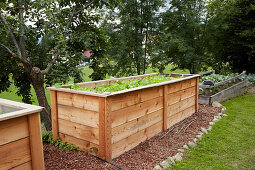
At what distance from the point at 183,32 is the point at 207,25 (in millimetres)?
1352

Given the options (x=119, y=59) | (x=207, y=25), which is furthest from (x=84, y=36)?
(x=207, y=25)

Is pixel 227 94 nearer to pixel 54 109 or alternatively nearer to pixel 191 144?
pixel 191 144

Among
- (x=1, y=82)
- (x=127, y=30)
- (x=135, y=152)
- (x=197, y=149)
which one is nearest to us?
(x=135, y=152)

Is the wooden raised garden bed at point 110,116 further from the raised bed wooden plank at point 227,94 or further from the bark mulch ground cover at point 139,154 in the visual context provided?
the raised bed wooden plank at point 227,94

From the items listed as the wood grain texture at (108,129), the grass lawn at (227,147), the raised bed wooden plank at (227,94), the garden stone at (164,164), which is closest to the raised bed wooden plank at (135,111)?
the wood grain texture at (108,129)

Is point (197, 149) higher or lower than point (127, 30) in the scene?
lower

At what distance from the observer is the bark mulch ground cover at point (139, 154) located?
3.04 meters

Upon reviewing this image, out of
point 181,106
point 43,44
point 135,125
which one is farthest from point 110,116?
point 43,44

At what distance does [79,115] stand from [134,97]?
955 millimetres

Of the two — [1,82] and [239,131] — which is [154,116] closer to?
[239,131]

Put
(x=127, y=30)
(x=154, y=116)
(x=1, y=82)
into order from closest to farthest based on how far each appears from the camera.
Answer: (x=154, y=116) → (x=1, y=82) → (x=127, y=30)

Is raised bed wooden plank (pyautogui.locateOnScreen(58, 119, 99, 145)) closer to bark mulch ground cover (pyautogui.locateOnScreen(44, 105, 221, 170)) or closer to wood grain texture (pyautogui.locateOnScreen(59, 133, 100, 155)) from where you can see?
wood grain texture (pyautogui.locateOnScreen(59, 133, 100, 155))

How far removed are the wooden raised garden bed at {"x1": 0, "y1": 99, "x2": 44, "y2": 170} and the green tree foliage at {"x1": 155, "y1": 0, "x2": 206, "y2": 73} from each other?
32.0ft

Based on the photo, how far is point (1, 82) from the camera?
5.33m
